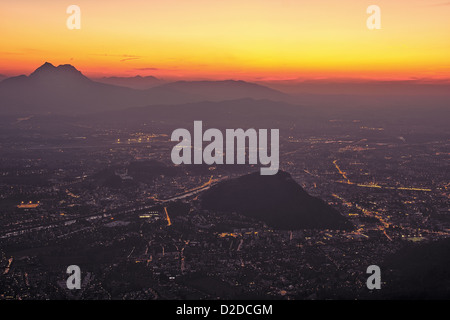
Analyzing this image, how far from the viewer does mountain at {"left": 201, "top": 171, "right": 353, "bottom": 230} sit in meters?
54.8

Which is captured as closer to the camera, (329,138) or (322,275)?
(322,275)

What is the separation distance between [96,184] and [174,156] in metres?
36.0

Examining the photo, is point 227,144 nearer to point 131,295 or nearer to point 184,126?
point 184,126

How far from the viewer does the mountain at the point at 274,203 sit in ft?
180

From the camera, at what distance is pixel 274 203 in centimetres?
6169

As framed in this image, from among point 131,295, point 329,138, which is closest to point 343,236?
point 131,295
